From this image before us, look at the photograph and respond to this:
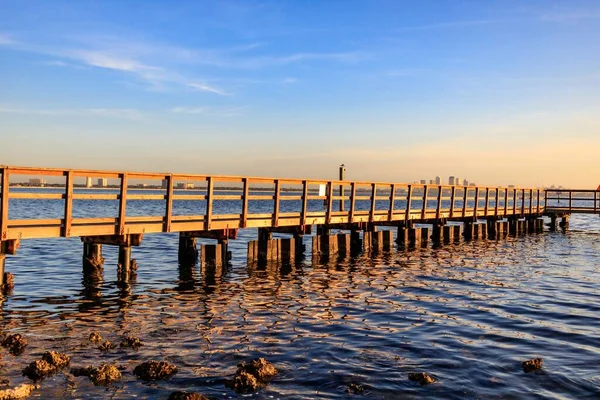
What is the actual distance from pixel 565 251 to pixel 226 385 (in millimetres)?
22812

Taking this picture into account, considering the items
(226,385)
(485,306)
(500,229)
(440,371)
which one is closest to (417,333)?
(440,371)

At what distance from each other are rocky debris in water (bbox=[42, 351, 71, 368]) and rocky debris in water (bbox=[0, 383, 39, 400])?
2.66 ft

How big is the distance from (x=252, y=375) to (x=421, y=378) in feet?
7.49

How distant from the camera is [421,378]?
772cm

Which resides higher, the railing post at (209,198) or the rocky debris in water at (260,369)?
the railing post at (209,198)

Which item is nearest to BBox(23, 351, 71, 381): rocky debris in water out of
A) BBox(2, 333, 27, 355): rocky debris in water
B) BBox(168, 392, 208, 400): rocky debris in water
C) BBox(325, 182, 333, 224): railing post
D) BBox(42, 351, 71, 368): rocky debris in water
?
BBox(42, 351, 71, 368): rocky debris in water

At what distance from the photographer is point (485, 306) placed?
42.4 ft

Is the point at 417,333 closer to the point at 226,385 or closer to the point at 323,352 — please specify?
the point at 323,352

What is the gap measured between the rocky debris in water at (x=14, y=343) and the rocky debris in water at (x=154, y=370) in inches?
85.4

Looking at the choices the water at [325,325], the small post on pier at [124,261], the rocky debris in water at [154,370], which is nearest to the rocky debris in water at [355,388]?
the water at [325,325]

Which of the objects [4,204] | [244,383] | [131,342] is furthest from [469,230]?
[244,383]

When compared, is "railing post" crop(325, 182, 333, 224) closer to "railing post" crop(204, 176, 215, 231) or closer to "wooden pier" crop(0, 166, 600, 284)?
"wooden pier" crop(0, 166, 600, 284)

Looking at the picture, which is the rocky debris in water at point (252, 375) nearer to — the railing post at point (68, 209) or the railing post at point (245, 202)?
the railing post at point (68, 209)

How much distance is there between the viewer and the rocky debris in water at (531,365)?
27.3 ft
